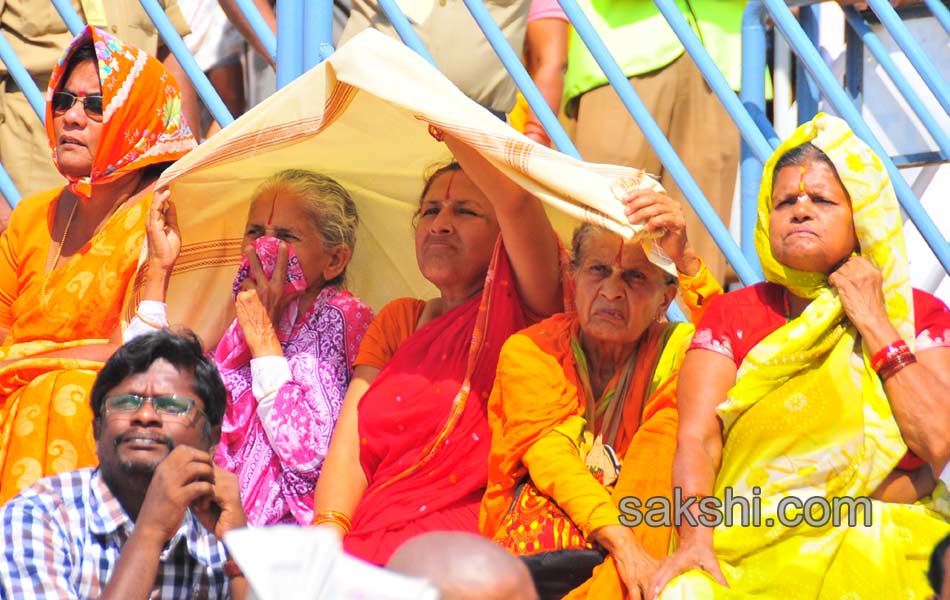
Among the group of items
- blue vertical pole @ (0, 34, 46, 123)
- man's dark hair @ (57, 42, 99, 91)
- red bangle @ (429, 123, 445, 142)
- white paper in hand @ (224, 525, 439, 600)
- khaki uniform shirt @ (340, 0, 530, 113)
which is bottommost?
white paper in hand @ (224, 525, 439, 600)

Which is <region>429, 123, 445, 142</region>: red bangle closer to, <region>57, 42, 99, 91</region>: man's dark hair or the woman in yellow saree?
the woman in yellow saree

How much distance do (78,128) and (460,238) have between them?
138cm

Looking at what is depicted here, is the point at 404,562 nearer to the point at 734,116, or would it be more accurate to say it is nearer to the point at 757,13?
the point at 734,116

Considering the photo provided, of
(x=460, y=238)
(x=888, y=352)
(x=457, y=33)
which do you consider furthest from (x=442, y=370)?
(x=457, y=33)

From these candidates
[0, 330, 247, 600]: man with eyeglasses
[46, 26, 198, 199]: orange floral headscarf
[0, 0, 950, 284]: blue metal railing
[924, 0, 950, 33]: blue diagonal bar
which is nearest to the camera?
[0, 330, 247, 600]: man with eyeglasses

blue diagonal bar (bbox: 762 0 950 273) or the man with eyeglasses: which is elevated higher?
blue diagonal bar (bbox: 762 0 950 273)

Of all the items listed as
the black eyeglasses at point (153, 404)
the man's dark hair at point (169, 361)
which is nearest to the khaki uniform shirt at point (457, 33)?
the man's dark hair at point (169, 361)

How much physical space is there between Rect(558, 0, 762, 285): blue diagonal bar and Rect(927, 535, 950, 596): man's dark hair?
1.07 metres

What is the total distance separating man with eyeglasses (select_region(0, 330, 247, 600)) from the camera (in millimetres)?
3205

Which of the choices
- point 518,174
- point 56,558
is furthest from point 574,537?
point 56,558

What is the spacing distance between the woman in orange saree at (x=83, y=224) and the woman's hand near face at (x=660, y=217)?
1.64 metres

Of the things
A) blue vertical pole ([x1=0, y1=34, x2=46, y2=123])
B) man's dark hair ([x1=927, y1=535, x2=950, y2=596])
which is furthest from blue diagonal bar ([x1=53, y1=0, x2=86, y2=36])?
man's dark hair ([x1=927, y1=535, x2=950, y2=596])

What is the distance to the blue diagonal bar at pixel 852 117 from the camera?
4133mm

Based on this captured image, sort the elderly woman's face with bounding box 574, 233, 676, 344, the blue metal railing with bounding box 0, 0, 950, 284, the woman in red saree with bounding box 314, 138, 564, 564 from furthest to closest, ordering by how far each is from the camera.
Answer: the blue metal railing with bounding box 0, 0, 950, 284
the woman in red saree with bounding box 314, 138, 564, 564
the elderly woman's face with bounding box 574, 233, 676, 344
